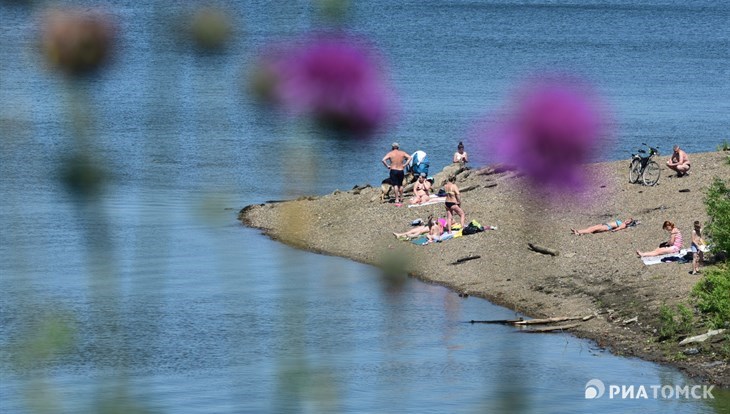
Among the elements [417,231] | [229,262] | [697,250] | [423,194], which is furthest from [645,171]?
[229,262]

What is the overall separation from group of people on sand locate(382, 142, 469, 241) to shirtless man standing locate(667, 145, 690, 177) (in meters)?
6.01

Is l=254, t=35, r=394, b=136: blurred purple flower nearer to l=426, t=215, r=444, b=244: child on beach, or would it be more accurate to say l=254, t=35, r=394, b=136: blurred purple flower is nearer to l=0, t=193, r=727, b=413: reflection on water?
l=0, t=193, r=727, b=413: reflection on water

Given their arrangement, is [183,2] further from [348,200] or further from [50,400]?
[348,200]

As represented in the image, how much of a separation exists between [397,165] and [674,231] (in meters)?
9.58

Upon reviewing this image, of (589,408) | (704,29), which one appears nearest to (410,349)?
(589,408)

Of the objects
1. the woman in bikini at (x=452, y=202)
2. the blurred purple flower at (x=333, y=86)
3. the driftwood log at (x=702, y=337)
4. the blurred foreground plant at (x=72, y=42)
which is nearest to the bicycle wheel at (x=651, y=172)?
the woman in bikini at (x=452, y=202)

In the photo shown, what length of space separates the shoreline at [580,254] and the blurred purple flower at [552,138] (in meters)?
21.2

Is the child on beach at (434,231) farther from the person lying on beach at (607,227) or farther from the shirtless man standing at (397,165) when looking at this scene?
the person lying on beach at (607,227)

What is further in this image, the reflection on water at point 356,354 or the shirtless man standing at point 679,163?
the shirtless man standing at point 679,163

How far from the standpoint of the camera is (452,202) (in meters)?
34.8

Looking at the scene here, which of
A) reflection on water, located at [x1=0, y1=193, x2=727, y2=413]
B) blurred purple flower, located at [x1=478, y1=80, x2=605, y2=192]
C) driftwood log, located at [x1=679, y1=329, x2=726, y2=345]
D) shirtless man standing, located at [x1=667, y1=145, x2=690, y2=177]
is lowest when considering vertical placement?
reflection on water, located at [x1=0, y1=193, x2=727, y2=413]

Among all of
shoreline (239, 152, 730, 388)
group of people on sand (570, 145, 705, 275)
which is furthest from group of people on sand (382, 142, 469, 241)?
group of people on sand (570, 145, 705, 275)

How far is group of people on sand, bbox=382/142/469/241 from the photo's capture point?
34.7m

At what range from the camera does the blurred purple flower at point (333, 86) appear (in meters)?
2.09
